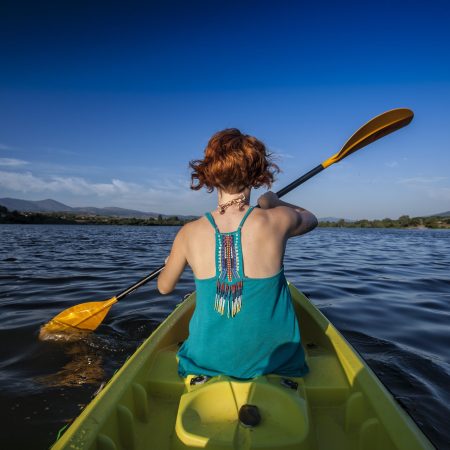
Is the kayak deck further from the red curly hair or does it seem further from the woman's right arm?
the red curly hair

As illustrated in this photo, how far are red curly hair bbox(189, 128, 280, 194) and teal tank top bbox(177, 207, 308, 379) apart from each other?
0.77 ft

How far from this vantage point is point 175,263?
2.51 metres

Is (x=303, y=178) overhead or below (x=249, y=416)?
overhead

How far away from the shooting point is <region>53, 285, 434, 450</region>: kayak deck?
5.79ft

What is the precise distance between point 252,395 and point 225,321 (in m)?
0.45

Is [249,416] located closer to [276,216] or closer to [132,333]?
[276,216]

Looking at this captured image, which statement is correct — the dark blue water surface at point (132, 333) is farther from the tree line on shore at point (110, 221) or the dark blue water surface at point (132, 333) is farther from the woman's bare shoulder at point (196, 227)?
the tree line on shore at point (110, 221)

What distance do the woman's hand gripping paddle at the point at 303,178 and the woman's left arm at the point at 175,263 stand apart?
214cm

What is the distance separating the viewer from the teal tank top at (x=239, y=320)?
2143 mm

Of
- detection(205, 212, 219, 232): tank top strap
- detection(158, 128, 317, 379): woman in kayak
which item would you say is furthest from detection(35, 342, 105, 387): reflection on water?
detection(205, 212, 219, 232): tank top strap

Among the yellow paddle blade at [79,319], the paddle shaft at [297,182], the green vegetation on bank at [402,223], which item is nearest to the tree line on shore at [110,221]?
the green vegetation on bank at [402,223]

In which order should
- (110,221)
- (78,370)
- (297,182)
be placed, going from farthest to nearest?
(110,221) → (297,182) → (78,370)

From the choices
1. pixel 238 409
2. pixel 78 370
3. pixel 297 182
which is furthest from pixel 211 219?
pixel 78 370

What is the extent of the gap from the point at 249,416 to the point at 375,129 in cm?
460
